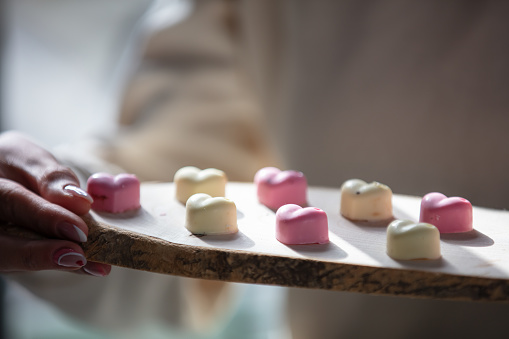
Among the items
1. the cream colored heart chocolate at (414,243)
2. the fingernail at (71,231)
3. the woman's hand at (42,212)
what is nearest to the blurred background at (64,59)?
the woman's hand at (42,212)

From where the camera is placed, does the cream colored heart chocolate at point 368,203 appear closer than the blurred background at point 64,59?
Yes

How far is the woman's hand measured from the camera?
440 millimetres

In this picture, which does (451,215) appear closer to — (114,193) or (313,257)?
(313,257)

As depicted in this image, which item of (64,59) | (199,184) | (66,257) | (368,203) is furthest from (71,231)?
(64,59)

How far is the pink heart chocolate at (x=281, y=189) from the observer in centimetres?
55

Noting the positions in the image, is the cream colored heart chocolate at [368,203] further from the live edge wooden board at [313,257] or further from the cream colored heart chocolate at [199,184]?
the cream colored heart chocolate at [199,184]

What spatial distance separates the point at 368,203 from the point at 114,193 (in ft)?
0.78

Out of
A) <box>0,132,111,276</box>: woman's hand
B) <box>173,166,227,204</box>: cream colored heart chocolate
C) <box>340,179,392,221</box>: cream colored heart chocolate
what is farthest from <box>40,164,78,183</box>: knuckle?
<box>340,179,392,221</box>: cream colored heart chocolate

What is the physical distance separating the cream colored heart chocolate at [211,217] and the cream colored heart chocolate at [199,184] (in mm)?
81

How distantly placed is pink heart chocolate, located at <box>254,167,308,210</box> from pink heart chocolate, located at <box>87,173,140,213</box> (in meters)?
0.13

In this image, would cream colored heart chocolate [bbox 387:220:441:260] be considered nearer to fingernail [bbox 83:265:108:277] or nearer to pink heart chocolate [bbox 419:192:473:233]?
pink heart chocolate [bbox 419:192:473:233]

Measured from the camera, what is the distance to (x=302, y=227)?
436 millimetres

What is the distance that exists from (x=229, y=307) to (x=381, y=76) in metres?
0.51

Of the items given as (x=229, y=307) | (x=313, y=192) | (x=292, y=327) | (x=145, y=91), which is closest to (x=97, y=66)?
(x=145, y=91)
